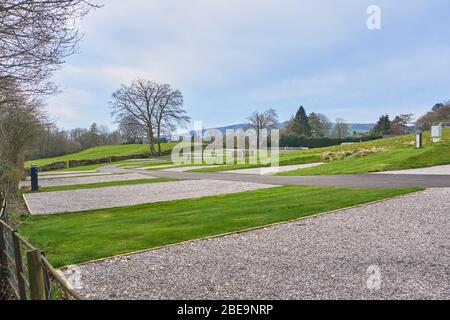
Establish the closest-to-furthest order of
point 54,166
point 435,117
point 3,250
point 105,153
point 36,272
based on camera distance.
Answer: point 36,272, point 3,250, point 54,166, point 435,117, point 105,153

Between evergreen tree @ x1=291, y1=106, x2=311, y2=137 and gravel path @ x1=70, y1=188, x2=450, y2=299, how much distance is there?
238ft

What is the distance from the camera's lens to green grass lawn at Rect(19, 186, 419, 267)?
21.8 feet

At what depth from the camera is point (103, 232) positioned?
309 inches

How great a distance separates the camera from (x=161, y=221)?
8.93 meters

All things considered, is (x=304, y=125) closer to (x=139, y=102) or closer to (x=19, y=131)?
Result: (x=139, y=102)

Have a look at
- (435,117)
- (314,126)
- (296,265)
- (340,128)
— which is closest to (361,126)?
(340,128)

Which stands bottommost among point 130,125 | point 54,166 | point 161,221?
point 54,166

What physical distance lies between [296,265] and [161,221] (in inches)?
178

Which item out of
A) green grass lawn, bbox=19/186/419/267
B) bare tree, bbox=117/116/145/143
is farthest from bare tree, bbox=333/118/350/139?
green grass lawn, bbox=19/186/419/267

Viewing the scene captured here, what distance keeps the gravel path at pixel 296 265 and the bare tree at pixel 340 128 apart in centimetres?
7174

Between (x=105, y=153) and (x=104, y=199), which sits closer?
(x=104, y=199)

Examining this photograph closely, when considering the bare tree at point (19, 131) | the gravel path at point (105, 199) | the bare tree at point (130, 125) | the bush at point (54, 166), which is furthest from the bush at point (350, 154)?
the bare tree at point (130, 125)

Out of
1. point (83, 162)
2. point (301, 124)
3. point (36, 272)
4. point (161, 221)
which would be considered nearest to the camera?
point (36, 272)

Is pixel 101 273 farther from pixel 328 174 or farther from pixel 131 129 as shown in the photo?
pixel 131 129
